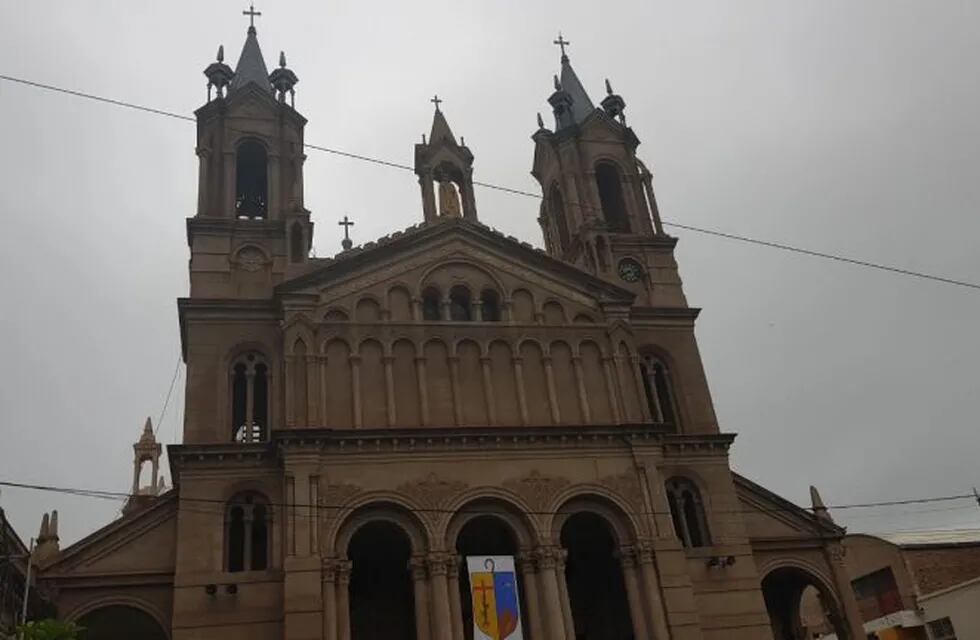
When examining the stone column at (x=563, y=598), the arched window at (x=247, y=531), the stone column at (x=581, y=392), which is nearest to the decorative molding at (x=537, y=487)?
the stone column at (x=563, y=598)

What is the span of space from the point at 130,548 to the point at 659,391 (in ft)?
65.9

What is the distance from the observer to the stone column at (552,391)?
32.2 meters

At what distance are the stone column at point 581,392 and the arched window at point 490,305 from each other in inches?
133

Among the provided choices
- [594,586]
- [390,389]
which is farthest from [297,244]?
[594,586]

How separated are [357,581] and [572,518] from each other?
8064 millimetres

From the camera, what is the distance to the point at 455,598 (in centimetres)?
2816

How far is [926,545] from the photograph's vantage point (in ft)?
178

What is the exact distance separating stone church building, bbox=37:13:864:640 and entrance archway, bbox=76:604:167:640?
0.12 m

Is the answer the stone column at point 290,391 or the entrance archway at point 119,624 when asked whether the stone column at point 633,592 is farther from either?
the entrance archway at point 119,624

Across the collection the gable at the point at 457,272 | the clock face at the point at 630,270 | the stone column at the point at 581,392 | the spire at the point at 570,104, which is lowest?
the stone column at the point at 581,392

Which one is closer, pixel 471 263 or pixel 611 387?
pixel 611 387

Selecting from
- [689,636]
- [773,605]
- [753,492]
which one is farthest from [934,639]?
[689,636]

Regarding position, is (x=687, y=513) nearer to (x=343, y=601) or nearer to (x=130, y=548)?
(x=343, y=601)

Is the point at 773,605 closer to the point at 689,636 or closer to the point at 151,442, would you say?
the point at 689,636
